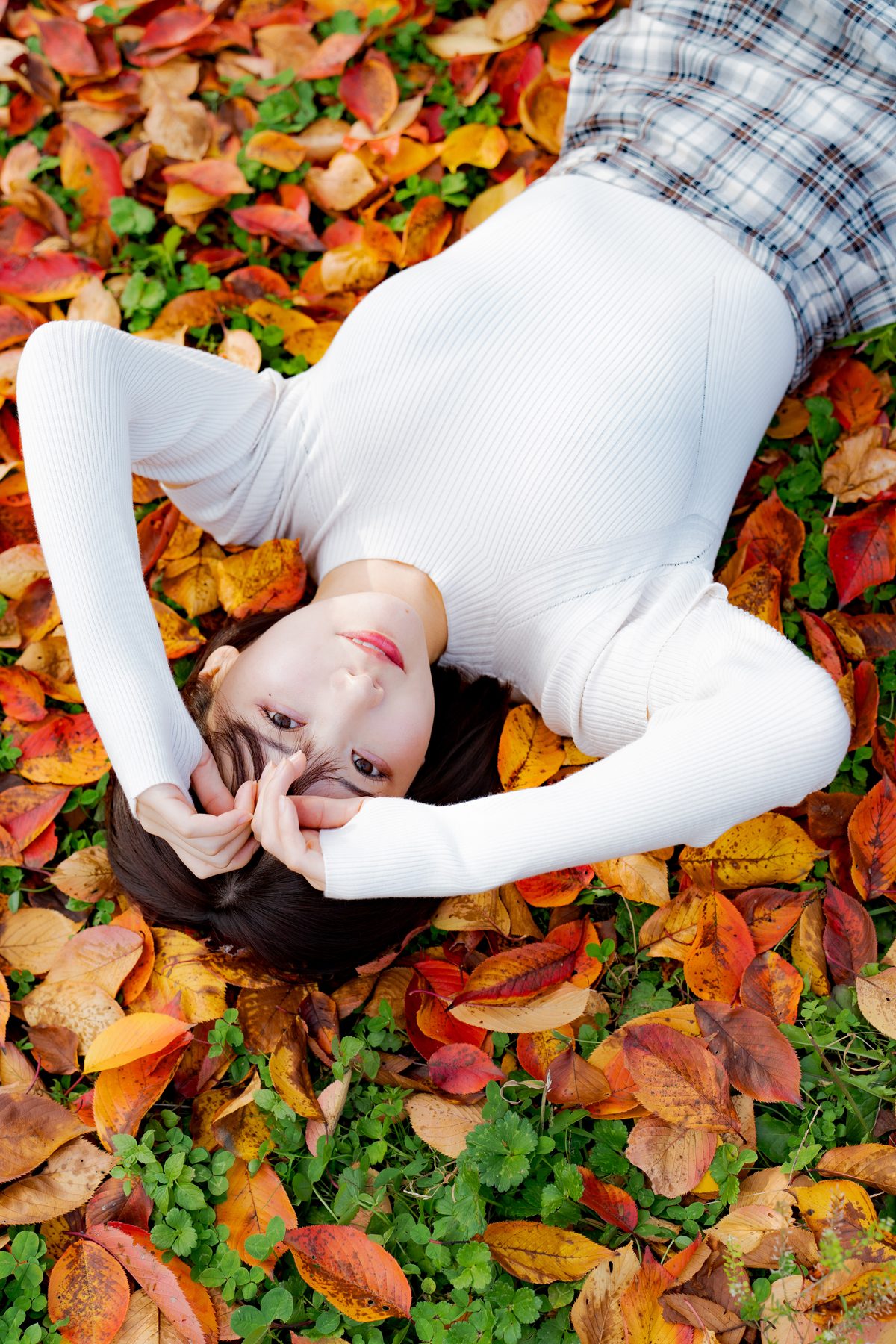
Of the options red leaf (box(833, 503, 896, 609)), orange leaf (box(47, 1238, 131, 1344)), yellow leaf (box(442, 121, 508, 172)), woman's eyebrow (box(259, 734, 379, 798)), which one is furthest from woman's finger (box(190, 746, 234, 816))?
yellow leaf (box(442, 121, 508, 172))

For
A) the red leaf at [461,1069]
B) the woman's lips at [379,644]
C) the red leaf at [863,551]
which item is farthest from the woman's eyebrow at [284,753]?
the red leaf at [863,551]

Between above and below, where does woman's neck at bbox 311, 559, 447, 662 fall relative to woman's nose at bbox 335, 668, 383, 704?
below

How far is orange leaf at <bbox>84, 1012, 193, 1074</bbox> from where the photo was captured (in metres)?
1.77

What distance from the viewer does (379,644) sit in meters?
1.72

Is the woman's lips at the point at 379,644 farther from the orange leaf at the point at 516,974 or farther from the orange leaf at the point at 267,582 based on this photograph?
the orange leaf at the point at 516,974

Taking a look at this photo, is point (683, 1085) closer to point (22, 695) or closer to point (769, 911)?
point (769, 911)

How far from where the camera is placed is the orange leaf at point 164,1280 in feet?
5.26

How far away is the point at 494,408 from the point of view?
74.8 inches

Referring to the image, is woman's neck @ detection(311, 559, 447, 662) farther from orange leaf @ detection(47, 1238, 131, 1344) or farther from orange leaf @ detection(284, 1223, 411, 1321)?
orange leaf @ detection(47, 1238, 131, 1344)

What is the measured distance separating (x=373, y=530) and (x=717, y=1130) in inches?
46.9

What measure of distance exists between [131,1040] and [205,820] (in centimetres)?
55

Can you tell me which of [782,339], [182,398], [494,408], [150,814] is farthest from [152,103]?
[150,814]

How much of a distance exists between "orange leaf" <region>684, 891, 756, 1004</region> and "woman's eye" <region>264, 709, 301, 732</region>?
0.79 metres

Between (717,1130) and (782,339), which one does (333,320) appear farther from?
(717,1130)
